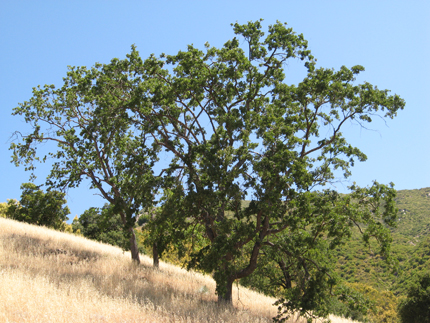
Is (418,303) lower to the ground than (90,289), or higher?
lower

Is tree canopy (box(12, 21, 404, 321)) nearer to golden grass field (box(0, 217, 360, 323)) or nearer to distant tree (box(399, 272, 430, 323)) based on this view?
golden grass field (box(0, 217, 360, 323))

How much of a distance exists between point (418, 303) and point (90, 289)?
2943 centimetres

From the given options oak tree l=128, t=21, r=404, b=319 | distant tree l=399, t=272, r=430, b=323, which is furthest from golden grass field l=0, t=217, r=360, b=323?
distant tree l=399, t=272, r=430, b=323

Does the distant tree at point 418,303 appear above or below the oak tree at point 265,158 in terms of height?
below

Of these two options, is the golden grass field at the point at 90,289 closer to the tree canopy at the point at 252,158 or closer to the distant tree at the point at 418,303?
the tree canopy at the point at 252,158

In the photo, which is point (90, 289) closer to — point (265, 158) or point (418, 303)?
point (265, 158)

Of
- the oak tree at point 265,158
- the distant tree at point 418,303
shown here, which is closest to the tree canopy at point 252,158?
the oak tree at point 265,158

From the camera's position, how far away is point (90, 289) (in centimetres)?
1312

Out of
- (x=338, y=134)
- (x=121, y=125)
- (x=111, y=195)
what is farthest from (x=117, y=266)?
(x=338, y=134)

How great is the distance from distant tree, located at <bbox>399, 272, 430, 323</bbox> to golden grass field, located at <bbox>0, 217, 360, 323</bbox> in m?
19.6

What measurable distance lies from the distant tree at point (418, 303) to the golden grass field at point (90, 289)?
19.6m

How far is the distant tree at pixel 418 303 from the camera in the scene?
98.7 feet

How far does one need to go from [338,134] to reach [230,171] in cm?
517

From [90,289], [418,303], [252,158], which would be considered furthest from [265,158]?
[418,303]
